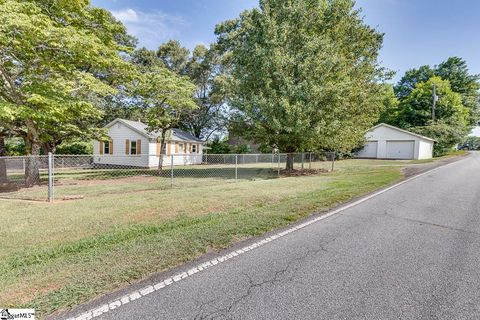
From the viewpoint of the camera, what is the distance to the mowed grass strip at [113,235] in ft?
9.53

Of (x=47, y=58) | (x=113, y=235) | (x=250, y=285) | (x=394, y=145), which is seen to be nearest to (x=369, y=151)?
(x=394, y=145)

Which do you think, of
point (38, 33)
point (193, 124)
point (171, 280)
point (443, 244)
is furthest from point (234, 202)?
point (193, 124)

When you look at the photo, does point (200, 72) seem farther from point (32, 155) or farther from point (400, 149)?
point (400, 149)

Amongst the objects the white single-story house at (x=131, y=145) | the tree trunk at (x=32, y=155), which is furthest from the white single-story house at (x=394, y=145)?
the tree trunk at (x=32, y=155)

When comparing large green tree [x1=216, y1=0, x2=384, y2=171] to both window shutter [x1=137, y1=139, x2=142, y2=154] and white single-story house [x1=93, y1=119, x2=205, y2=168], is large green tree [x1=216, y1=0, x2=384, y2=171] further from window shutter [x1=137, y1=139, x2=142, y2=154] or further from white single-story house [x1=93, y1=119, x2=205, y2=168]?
window shutter [x1=137, y1=139, x2=142, y2=154]

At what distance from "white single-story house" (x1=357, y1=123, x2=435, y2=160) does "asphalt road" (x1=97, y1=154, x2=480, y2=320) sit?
3046 centimetres

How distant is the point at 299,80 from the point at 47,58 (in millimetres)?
11820

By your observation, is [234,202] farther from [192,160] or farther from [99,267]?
[192,160]

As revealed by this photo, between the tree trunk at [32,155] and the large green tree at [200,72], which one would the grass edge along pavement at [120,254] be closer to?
the tree trunk at [32,155]

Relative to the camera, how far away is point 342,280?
3096mm

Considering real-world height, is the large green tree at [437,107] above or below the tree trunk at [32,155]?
above

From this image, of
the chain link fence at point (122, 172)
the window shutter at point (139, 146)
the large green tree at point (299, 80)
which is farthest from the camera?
the window shutter at point (139, 146)

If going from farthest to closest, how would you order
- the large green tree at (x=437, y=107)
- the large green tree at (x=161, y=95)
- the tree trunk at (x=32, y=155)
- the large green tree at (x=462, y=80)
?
the large green tree at (x=462, y=80)
the large green tree at (x=437, y=107)
the large green tree at (x=161, y=95)
the tree trunk at (x=32, y=155)

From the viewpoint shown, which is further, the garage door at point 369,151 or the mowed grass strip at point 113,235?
the garage door at point 369,151
